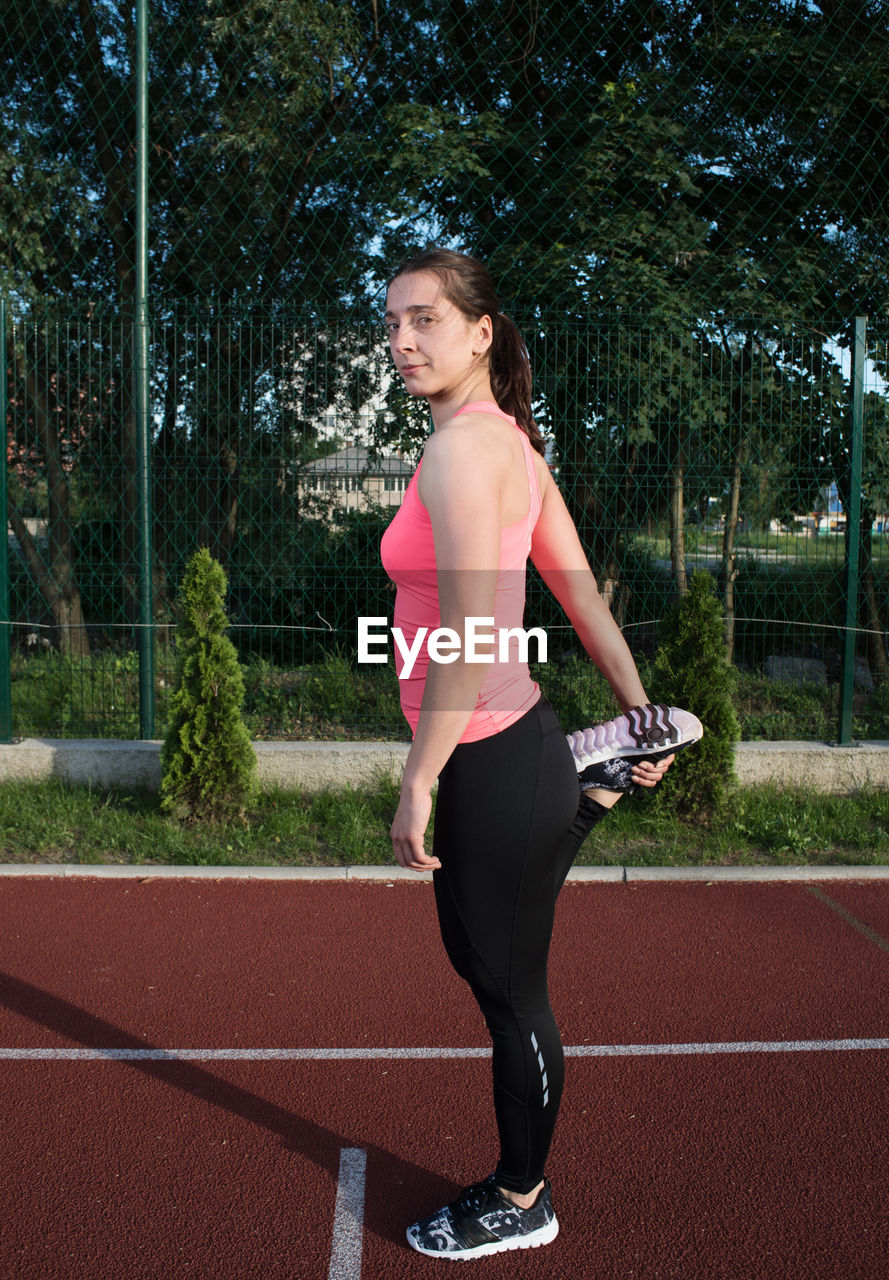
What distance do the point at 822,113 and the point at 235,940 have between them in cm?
808

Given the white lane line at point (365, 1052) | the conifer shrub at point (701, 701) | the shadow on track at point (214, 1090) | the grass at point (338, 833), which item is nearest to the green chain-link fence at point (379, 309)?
the grass at point (338, 833)

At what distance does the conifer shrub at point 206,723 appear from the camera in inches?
227

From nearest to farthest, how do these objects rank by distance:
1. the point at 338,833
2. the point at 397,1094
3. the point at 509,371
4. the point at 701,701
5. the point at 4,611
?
the point at 509,371 < the point at 397,1094 < the point at 338,833 < the point at 701,701 < the point at 4,611

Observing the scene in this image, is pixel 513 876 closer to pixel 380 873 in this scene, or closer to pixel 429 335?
pixel 429 335

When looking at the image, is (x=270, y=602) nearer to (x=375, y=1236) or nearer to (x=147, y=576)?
(x=147, y=576)

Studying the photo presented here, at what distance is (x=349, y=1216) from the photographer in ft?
8.46


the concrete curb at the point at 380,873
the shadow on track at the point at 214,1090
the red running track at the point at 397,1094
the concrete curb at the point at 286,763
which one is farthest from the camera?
the concrete curb at the point at 286,763

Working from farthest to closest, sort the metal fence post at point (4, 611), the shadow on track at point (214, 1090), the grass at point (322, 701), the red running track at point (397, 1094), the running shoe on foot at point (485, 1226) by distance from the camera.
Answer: the grass at point (322, 701) → the metal fence post at point (4, 611) → the shadow on track at point (214, 1090) → the red running track at point (397, 1094) → the running shoe on foot at point (485, 1226)

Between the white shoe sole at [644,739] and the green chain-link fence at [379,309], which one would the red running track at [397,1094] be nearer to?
the white shoe sole at [644,739]

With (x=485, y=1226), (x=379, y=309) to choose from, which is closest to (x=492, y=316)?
(x=485, y=1226)

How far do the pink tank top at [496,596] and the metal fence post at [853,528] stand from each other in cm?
516

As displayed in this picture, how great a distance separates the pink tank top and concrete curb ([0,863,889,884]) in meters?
3.34

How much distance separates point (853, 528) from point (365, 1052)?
4.84 meters

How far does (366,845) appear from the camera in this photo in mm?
5605
